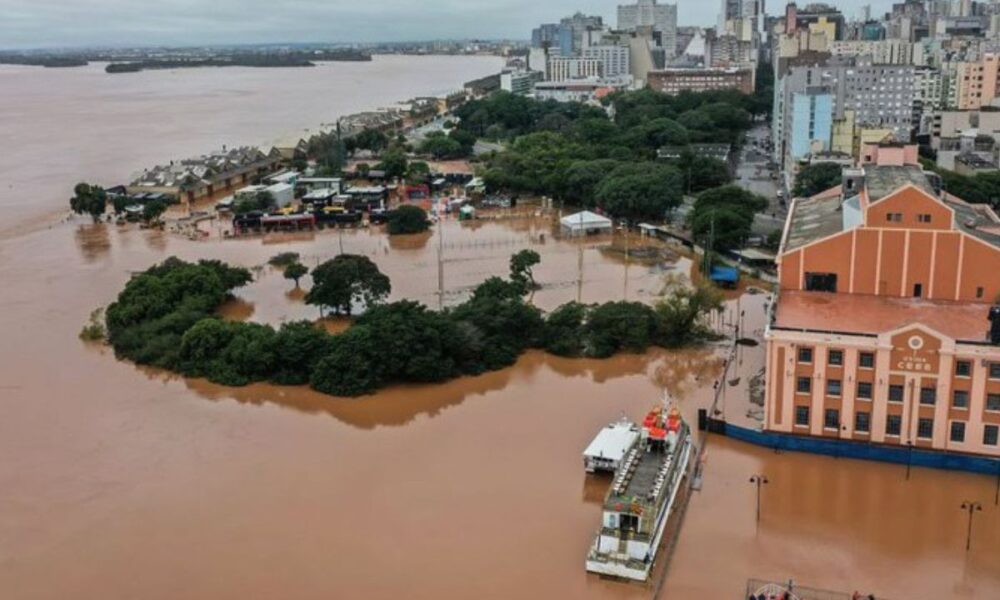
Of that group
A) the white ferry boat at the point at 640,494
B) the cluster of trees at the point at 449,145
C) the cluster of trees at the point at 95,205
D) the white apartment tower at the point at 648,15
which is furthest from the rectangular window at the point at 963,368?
the white apartment tower at the point at 648,15

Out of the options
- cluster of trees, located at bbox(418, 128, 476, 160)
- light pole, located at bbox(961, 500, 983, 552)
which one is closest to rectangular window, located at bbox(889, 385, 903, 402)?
light pole, located at bbox(961, 500, 983, 552)

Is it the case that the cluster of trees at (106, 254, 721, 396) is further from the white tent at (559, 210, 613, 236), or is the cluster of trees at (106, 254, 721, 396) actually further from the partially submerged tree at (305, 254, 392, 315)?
the white tent at (559, 210, 613, 236)

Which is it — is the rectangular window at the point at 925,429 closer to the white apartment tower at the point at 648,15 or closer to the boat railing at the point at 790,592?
the boat railing at the point at 790,592

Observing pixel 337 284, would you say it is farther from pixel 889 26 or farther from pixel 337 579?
pixel 889 26

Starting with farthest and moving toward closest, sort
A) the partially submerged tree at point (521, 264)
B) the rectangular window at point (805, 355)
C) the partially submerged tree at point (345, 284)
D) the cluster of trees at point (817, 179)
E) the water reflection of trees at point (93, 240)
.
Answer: the cluster of trees at point (817, 179), the water reflection of trees at point (93, 240), the partially submerged tree at point (521, 264), the partially submerged tree at point (345, 284), the rectangular window at point (805, 355)

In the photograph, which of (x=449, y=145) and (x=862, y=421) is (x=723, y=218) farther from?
(x=449, y=145)

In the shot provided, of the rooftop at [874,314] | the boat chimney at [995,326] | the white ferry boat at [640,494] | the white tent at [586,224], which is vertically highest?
the boat chimney at [995,326]

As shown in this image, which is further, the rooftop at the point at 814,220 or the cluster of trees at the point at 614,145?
the cluster of trees at the point at 614,145

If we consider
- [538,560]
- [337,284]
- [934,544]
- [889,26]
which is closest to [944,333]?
[934,544]
